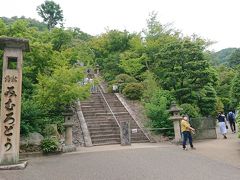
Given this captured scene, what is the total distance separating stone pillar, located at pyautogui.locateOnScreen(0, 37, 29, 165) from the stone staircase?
6099mm

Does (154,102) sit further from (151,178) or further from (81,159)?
(151,178)

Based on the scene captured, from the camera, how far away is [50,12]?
152 ft

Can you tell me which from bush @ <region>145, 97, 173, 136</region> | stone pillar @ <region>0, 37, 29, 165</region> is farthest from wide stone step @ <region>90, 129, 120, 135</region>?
stone pillar @ <region>0, 37, 29, 165</region>

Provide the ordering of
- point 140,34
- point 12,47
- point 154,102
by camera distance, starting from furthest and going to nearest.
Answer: point 140,34, point 154,102, point 12,47

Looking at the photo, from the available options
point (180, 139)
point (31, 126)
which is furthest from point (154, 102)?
point (31, 126)

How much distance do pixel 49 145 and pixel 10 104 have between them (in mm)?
3145

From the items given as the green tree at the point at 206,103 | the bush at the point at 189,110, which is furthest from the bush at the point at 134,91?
the bush at the point at 189,110

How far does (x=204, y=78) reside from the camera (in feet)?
58.8

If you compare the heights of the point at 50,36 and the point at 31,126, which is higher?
the point at 50,36

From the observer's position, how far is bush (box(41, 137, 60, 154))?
1209 centimetres

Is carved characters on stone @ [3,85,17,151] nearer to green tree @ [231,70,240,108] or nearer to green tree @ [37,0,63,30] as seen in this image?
green tree @ [231,70,240,108]

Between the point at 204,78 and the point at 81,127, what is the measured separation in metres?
8.76

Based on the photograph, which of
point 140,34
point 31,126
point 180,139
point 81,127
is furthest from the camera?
point 140,34

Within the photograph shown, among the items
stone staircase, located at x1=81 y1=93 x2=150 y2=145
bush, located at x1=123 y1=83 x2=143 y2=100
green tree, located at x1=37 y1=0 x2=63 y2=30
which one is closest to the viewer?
stone staircase, located at x1=81 y1=93 x2=150 y2=145
